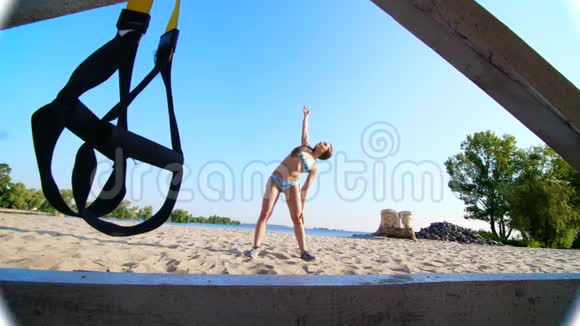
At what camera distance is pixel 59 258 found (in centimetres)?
325

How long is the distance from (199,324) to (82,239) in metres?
5.07

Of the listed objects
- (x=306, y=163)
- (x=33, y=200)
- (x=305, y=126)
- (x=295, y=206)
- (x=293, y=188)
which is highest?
(x=305, y=126)

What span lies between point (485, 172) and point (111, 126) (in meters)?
34.0

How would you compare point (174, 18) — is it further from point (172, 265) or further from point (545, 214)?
point (545, 214)

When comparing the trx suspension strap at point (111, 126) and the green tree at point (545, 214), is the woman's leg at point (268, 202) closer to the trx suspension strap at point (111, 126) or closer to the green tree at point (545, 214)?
the trx suspension strap at point (111, 126)

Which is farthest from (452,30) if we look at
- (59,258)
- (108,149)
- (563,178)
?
(563,178)

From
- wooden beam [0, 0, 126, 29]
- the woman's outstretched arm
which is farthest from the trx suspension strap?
the woman's outstretched arm

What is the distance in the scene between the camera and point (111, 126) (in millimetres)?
1504

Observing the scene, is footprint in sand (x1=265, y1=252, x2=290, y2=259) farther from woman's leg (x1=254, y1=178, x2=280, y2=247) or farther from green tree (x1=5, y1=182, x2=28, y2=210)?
green tree (x1=5, y1=182, x2=28, y2=210)

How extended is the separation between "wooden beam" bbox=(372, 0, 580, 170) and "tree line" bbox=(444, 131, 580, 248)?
20.9 metres

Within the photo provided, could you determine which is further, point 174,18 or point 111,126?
point 174,18

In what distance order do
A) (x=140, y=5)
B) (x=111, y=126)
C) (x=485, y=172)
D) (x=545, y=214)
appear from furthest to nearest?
(x=485, y=172) → (x=545, y=214) → (x=140, y=5) → (x=111, y=126)

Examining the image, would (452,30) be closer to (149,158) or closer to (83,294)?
(149,158)

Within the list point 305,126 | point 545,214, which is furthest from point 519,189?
point 305,126
